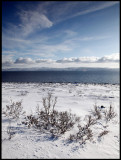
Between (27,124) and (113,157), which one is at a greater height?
(27,124)

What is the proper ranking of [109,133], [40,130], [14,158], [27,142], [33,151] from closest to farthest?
[14,158], [33,151], [27,142], [40,130], [109,133]

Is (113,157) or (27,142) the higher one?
(27,142)

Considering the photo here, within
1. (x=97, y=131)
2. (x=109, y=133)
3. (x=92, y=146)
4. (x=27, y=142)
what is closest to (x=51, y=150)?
(x=27, y=142)

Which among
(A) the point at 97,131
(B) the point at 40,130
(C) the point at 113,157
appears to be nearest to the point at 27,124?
(B) the point at 40,130

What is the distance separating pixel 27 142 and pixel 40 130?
2.64ft

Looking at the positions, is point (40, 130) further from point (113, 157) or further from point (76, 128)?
point (113, 157)

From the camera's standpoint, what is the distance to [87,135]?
459 cm

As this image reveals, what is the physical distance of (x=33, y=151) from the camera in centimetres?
373

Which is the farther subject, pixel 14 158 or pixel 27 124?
pixel 27 124

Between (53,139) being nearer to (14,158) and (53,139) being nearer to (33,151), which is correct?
(33,151)

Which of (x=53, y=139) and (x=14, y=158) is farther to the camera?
(x=53, y=139)

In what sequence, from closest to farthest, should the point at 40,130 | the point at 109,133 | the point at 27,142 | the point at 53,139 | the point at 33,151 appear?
the point at 33,151, the point at 27,142, the point at 53,139, the point at 40,130, the point at 109,133

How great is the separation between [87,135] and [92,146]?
445mm

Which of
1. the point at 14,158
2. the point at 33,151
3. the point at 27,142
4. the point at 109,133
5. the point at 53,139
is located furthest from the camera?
the point at 109,133
